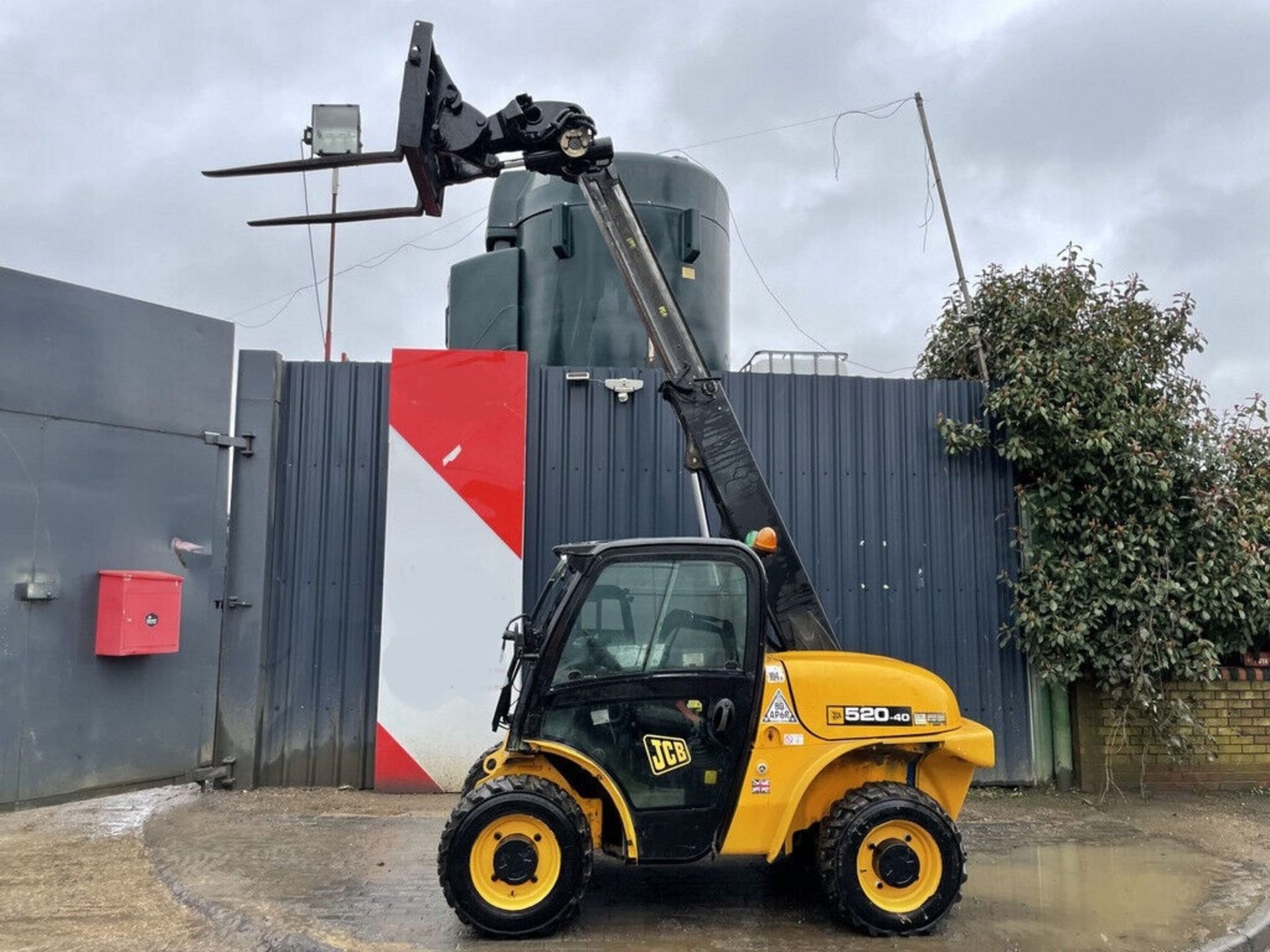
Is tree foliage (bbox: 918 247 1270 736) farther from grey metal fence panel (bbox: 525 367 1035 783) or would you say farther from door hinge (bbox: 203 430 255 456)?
door hinge (bbox: 203 430 255 456)

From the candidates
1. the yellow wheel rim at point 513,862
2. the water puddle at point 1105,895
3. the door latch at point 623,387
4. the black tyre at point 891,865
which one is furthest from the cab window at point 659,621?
the door latch at point 623,387

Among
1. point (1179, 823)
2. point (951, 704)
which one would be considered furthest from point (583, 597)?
point (1179, 823)

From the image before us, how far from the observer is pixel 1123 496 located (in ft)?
23.7

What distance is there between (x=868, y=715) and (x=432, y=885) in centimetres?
248

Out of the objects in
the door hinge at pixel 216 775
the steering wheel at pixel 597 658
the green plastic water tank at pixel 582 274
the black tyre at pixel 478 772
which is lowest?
the door hinge at pixel 216 775

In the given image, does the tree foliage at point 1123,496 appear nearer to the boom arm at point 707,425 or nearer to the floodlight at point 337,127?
the boom arm at point 707,425

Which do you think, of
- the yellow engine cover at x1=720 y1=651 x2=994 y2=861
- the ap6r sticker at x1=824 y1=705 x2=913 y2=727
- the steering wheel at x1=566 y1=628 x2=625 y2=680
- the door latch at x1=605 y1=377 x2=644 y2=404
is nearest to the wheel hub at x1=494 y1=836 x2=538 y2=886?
the steering wheel at x1=566 y1=628 x2=625 y2=680

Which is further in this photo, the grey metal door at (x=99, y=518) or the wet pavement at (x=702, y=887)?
the grey metal door at (x=99, y=518)

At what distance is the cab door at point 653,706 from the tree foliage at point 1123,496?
3.69 metres

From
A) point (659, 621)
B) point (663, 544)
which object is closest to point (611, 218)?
point (663, 544)

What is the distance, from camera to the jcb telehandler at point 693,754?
437 centimetres

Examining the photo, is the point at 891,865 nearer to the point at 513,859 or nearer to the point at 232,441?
the point at 513,859

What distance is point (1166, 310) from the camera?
764 centimetres

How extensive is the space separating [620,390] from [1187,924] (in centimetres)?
489
